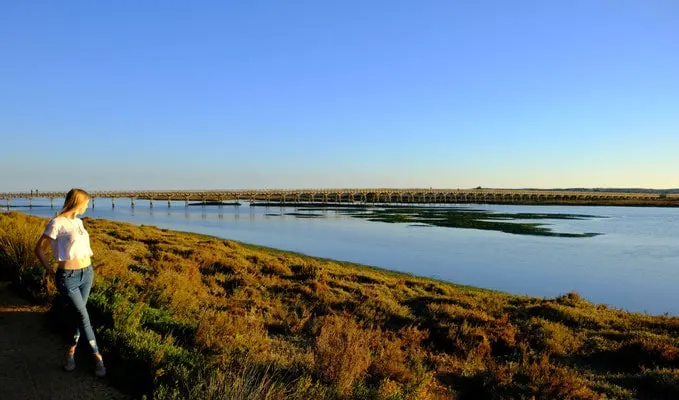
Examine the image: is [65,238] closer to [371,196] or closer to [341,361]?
[341,361]

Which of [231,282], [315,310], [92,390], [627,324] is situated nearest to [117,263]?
[231,282]

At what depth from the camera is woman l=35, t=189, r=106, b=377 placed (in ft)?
18.9

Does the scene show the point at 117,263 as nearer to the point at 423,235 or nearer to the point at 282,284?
the point at 282,284

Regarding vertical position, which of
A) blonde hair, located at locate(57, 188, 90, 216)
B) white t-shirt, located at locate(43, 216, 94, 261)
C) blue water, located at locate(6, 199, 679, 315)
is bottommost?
blue water, located at locate(6, 199, 679, 315)

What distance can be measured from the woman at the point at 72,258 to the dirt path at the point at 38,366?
0.19 metres

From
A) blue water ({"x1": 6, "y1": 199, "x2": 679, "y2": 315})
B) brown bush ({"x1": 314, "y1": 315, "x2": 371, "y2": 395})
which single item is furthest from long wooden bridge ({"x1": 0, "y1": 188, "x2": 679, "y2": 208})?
brown bush ({"x1": 314, "y1": 315, "x2": 371, "y2": 395})

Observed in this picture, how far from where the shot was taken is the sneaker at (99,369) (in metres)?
5.82

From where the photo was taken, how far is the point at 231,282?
48.4 ft

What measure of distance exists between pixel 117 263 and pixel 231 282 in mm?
4069

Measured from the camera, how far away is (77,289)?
5883mm

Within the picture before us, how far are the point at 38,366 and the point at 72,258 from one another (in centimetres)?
157

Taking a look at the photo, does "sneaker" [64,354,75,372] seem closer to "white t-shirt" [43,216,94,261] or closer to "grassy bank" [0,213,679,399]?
"grassy bank" [0,213,679,399]

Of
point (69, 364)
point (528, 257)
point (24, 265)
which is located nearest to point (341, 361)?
point (69, 364)

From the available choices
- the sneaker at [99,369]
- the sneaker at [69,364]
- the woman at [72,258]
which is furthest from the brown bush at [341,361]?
the sneaker at [69,364]
